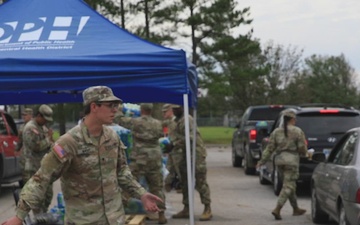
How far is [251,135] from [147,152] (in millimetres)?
8530

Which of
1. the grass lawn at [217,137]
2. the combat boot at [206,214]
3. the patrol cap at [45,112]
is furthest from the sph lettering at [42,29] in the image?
the grass lawn at [217,137]

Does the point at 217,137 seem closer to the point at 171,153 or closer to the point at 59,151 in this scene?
the point at 171,153

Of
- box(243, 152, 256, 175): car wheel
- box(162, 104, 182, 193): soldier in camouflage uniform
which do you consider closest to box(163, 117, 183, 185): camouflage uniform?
box(162, 104, 182, 193): soldier in camouflage uniform

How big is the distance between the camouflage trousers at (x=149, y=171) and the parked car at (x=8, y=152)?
16.0 ft

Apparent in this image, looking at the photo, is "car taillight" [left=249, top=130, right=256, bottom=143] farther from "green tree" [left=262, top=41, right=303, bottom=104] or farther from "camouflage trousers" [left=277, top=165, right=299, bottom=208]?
"green tree" [left=262, top=41, right=303, bottom=104]

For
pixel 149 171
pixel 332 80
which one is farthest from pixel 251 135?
pixel 332 80

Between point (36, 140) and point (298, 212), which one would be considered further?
point (298, 212)

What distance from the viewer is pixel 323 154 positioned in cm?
1048

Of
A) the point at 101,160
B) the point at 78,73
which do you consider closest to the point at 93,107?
the point at 101,160

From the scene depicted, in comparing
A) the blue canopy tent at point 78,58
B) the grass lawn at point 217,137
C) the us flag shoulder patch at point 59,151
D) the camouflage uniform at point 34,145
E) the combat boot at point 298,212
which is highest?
the blue canopy tent at point 78,58

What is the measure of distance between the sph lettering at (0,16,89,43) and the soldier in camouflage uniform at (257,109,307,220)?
13.1 ft

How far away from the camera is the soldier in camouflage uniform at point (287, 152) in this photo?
11570 millimetres

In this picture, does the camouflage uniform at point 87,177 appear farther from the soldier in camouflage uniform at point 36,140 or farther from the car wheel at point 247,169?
the car wheel at point 247,169

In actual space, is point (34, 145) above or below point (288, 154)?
above
